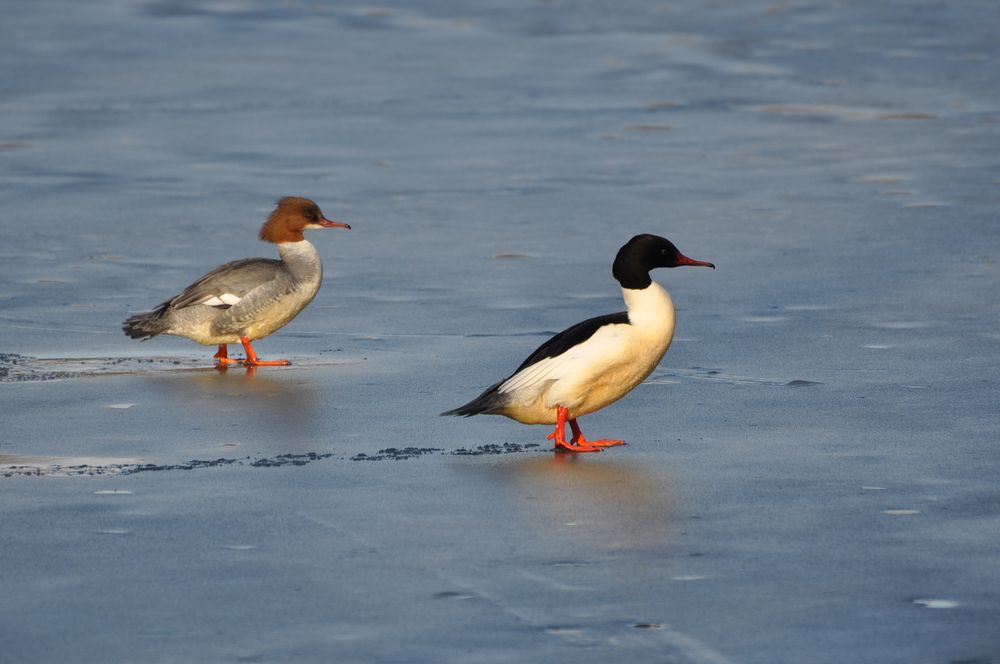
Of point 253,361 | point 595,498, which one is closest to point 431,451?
point 595,498

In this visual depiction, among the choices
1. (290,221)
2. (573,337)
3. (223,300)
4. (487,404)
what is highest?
(290,221)

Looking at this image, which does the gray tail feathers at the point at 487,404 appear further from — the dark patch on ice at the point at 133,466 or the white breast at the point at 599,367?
the dark patch on ice at the point at 133,466

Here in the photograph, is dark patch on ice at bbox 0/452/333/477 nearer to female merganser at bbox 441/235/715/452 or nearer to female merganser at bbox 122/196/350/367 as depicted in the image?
female merganser at bbox 441/235/715/452

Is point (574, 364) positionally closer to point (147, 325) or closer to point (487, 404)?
point (487, 404)

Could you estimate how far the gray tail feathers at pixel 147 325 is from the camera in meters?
9.44

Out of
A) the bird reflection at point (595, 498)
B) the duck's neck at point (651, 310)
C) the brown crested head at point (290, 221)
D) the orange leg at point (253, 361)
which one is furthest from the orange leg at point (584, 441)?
the brown crested head at point (290, 221)

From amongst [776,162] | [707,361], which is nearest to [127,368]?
[707,361]

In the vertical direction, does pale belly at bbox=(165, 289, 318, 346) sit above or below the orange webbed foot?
above

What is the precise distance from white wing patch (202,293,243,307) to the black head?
268 cm

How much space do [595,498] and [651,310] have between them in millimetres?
1211

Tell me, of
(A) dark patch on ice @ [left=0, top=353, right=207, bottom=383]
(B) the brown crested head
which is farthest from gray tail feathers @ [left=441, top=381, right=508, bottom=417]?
(B) the brown crested head

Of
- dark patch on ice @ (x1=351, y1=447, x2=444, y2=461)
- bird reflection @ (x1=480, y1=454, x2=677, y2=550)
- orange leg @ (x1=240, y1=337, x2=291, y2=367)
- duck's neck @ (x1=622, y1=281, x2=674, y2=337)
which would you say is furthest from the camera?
orange leg @ (x1=240, y1=337, x2=291, y2=367)

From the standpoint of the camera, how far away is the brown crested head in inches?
400

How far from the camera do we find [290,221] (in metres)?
10.2
